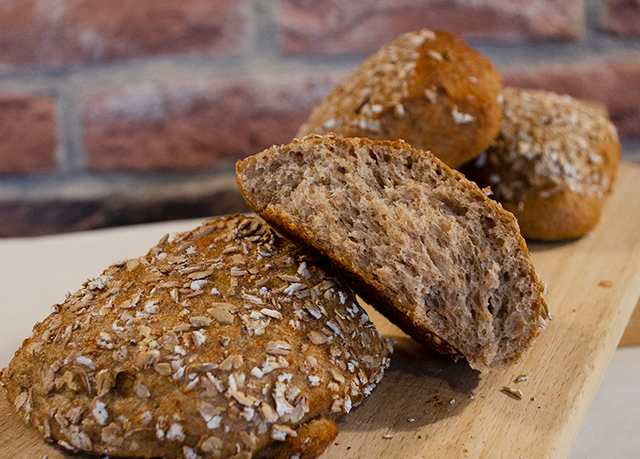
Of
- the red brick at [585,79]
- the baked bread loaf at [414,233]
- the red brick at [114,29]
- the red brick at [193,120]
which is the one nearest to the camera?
the baked bread loaf at [414,233]

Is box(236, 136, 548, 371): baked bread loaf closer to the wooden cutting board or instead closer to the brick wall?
the wooden cutting board

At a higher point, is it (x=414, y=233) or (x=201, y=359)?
(x=414, y=233)

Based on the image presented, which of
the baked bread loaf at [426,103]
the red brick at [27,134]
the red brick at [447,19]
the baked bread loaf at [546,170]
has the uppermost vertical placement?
the baked bread loaf at [426,103]

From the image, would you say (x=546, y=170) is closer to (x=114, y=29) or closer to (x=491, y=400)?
(x=491, y=400)

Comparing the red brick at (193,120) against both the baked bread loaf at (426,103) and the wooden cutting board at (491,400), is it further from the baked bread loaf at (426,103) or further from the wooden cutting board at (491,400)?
the wooden cutting board at (491,400)

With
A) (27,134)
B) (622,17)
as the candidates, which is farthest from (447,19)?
(27,134)

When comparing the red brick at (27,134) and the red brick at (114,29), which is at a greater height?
the red brick at (114,29)

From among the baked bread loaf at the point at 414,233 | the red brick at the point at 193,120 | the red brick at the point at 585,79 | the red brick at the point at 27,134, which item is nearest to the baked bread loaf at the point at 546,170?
the baked bread loaf at the point at 414,233

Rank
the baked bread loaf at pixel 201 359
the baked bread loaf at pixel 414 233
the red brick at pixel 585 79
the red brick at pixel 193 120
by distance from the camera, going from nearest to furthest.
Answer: the baked bread loaf at pixel 201 359 < the baked bread loaf at pixel 414 233 < the red brick at pixel 193 120 < the red brick at pixel 585 79
